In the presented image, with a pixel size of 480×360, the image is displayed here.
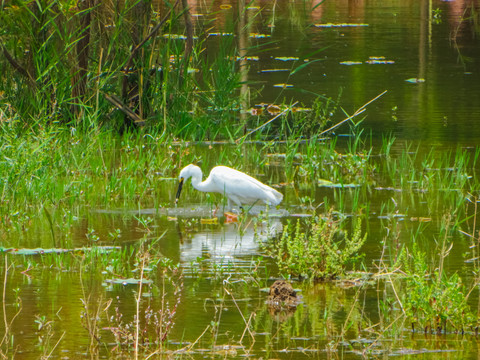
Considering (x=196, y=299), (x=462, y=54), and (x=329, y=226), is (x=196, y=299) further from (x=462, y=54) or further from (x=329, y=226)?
(x=462, y=54)

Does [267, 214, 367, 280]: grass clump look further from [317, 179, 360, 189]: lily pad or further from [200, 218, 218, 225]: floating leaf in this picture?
[317, 179, 360, 189]: lily pad

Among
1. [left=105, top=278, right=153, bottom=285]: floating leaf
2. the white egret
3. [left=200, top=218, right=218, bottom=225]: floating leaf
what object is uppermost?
the white egret

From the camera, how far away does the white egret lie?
812 centimetres

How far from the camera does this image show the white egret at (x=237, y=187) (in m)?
8.12

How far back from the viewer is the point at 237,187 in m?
8.17

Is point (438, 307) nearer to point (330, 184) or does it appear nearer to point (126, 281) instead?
point (126, 281)

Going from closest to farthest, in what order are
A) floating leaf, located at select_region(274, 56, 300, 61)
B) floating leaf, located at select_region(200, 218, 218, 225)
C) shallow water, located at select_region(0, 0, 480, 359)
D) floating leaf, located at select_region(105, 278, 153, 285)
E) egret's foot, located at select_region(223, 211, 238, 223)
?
shallow water, located at select_region(0, 0, 480, 359), floating leaf, located at select_region(105, 278, 153, 285), floating leaf, located at select_region(200, 218, 218, 225), egret's foot, located at select_region(223, 211, 238, 223), floating leaf, located at select_region(274, 56, 300, 61)

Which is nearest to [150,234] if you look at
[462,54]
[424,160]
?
[424,160]

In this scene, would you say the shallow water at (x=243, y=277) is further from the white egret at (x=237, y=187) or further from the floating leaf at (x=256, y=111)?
the floating leaf at (x=256, y=111)

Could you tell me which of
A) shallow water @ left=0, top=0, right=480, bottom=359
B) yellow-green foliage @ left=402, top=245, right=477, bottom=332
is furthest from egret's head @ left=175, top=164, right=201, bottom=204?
yellow-green foliage @ left=402, top=245, right=477, bottom=332

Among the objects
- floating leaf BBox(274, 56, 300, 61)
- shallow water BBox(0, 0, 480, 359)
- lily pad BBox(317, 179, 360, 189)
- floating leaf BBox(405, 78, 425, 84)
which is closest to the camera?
shallow water BBox(0, 0, 480, 359)

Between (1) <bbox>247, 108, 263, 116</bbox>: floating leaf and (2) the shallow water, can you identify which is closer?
→ (2) the shallow water

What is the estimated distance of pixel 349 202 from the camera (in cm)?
839

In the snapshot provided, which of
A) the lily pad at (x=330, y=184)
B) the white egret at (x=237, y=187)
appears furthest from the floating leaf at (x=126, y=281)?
the lily pad at (x=330, y=184)
